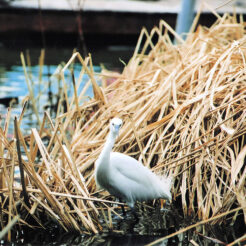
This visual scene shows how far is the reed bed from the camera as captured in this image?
274cm

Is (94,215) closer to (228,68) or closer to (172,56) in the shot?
(228,68)

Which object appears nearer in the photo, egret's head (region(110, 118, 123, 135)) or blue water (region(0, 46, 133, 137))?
egret's head (region(110, 118, 123, 135))

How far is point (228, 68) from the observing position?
353cm

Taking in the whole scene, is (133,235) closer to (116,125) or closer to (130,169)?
(130,169)

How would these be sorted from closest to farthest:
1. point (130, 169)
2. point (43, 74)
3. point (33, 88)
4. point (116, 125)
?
point (116, 125), point (130, 169), point (33, 88), point (43, 74)

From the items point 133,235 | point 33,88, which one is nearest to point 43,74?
point 33,88

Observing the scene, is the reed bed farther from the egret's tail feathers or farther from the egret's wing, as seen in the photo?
the egret's wing

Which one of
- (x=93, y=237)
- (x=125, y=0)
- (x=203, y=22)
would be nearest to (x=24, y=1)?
(x=125, y=0)

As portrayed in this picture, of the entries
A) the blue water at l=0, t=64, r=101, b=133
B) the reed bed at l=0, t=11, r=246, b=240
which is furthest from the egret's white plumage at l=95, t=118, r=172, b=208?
the blue water at l=0, t=64, r=101, b=133

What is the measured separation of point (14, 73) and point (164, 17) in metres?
3.09

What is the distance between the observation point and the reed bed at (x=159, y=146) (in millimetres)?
2738

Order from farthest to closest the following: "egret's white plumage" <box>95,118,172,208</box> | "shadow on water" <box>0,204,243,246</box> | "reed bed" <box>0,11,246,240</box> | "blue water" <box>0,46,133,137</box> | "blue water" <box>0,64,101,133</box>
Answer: "blue water" <box>0,46,133,137</box> → "blue water" <box>0,64,101,133</box> → "egret's white plumage" <box>95,118,172,208</box> → "reed bed" <box>0,11,246,240</box> → "shadow on water" <box>0,204,243,246</box>

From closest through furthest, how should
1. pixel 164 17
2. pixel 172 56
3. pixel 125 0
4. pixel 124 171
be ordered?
pixel 124 171
pixel 172 56
pixel 164 17
pixel 125 0

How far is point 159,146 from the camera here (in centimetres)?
327
